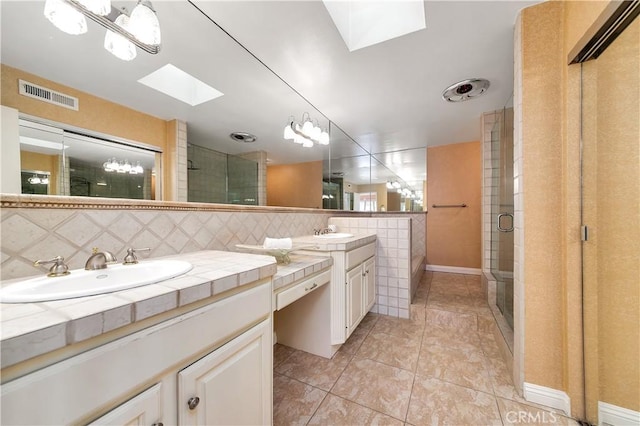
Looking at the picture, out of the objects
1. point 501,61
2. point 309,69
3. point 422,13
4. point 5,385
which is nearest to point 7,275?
point 5,385

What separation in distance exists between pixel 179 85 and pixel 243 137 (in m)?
0.46

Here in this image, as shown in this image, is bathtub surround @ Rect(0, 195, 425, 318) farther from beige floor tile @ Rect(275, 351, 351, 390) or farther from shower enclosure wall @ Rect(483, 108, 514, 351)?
shower enclosure wall @ Rect(483, 108, 514, 351)

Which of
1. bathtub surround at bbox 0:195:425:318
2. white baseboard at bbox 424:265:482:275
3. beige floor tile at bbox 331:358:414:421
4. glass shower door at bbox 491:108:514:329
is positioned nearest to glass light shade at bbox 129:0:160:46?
bathtub surround at bbox 0:195:425:318

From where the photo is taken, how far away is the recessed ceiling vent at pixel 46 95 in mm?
758

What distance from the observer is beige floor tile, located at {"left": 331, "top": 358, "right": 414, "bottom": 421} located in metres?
1.26

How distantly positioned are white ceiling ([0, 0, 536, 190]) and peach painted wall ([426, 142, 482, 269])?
4.22 feet

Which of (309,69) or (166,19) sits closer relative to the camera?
(166,19)

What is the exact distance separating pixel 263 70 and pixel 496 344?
2.76 meters

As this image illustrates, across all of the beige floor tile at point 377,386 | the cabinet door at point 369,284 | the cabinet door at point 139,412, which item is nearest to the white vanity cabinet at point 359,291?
the cabinet door at point 369,284

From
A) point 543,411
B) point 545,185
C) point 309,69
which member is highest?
point 309,69

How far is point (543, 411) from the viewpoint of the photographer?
1.22 m

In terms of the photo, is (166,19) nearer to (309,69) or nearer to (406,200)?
(309,69)

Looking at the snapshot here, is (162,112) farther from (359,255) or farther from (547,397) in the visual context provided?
(547,397)

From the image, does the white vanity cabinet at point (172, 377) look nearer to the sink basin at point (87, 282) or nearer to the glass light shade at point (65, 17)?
the sink basin at point (87, 282)
